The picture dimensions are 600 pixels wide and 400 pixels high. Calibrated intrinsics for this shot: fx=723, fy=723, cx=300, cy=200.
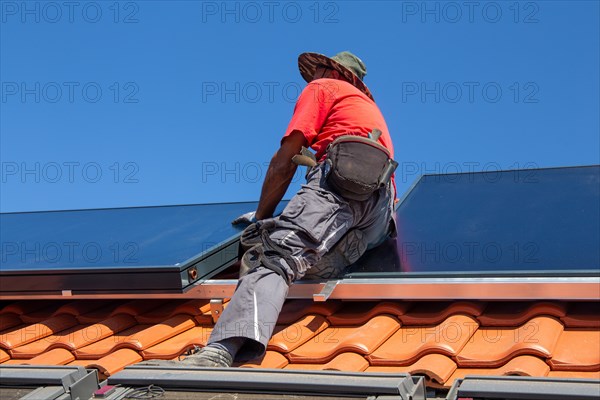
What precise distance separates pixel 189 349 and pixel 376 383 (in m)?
1.55

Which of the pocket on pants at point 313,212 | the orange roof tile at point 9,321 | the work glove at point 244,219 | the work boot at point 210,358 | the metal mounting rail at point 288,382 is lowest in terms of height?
the metal mounting rail at point 288,382

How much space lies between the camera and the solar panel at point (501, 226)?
11.3 feet

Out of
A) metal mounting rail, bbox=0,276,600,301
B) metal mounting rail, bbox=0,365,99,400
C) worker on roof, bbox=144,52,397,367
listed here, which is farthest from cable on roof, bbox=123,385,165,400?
metal mounting rail, bbox=0,276,600,301

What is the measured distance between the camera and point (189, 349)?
323 centimetres

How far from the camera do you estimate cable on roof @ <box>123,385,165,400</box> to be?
200cm

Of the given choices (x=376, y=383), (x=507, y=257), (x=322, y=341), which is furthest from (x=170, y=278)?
(x=376, y=383)

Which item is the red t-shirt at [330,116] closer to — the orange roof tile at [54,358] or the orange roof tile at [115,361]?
the orange roof tile at [115,361]

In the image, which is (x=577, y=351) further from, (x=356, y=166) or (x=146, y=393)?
(x=146, y=393)

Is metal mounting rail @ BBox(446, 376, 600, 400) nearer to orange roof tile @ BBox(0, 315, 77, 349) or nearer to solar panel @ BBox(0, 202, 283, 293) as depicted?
solar panel @ BBox(0, 202, 283, 293)

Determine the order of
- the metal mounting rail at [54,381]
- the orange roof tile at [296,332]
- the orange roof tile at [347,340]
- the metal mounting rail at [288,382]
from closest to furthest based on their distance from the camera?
the metal mounting rail at [288,382]
the metal mounting rail at [54,381]
the orange roof tile at [347,340]
the orange roof tile at [296,332]

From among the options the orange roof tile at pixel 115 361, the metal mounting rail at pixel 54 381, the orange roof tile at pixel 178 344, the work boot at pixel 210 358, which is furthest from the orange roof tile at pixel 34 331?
the metal mounting rail at pixel 54 381

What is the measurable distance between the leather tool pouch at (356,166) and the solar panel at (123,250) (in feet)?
2.69

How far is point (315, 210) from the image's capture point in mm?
3508

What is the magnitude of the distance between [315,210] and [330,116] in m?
0.74
